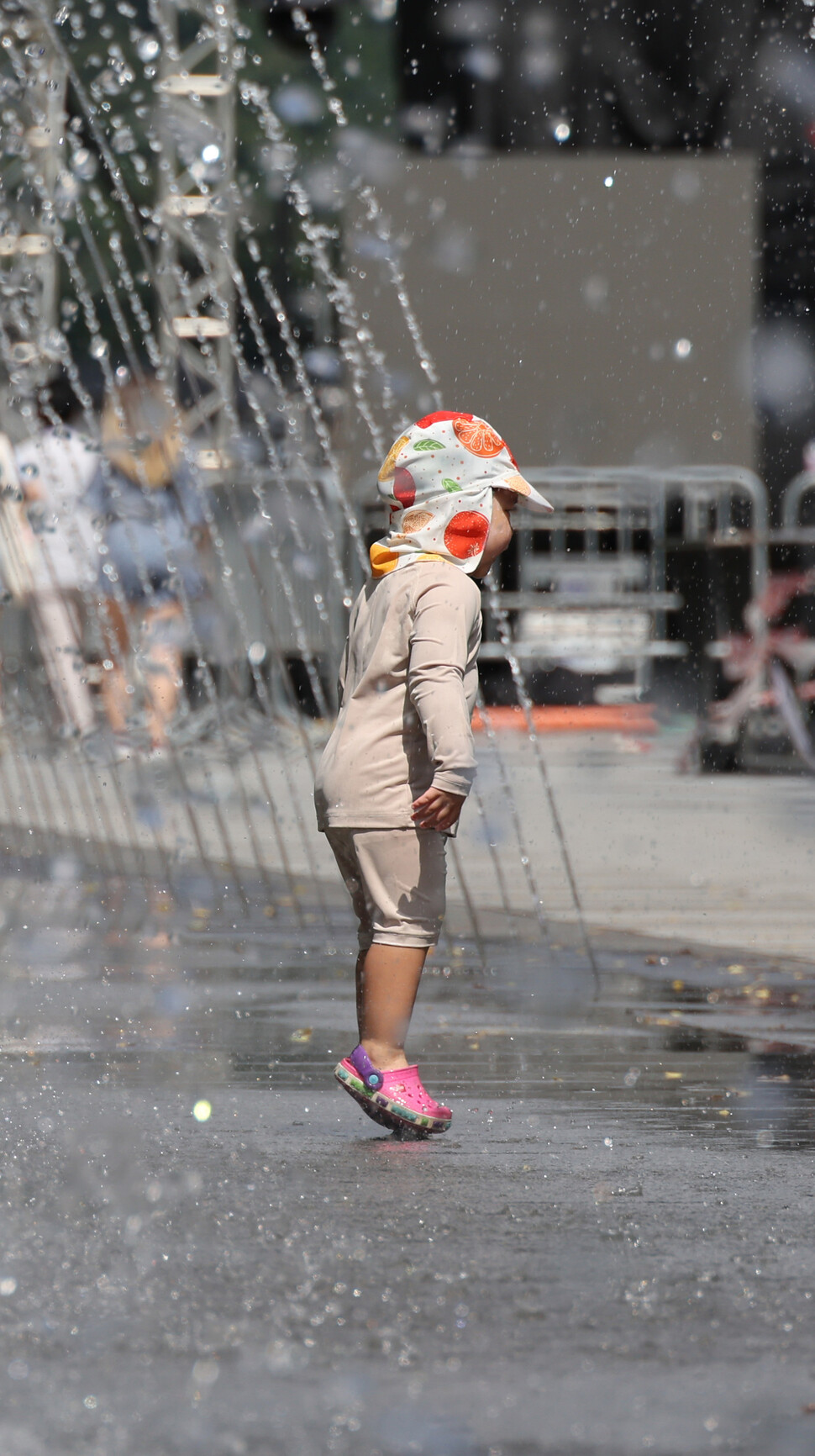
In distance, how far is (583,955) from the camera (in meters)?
5.54

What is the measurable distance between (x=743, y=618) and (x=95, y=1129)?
7202 mm

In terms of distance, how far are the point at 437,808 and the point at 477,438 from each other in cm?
68

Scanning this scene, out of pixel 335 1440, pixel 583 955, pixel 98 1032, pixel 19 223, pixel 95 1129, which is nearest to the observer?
pixel 335 1440

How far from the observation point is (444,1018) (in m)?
4.79

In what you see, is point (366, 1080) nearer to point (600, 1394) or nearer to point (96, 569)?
point (600, 1394)

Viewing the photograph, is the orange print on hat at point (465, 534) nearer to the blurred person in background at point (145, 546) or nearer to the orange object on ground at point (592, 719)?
the blurred person in background at point (145, 546)

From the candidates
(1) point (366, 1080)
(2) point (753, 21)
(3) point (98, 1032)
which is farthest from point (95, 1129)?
(2) point (753, 21)

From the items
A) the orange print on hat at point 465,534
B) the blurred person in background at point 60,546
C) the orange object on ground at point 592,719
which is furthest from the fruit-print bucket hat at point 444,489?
the orange object on ground at point 592,719

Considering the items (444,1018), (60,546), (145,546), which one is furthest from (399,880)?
(60,546)

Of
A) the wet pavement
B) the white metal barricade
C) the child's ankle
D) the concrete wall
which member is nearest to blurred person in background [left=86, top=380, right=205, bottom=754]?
the white metal barricade

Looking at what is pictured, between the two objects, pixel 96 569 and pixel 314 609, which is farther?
pixel 314 609

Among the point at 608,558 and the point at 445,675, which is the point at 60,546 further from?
the point at 445,675

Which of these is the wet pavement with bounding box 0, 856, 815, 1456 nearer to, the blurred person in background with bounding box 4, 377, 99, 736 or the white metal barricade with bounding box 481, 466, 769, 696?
the blurred person in background with bounding box 4, 377, 99, 736

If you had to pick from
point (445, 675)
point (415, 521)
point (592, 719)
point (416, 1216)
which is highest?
point (415, 521)
